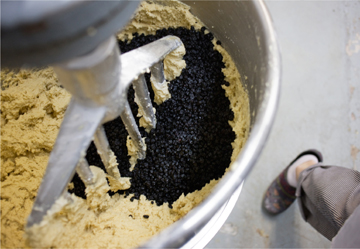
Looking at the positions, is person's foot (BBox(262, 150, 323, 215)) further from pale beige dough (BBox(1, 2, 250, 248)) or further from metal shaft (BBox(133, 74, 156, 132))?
metal shaft (BBox(133, 74, 156, 132))

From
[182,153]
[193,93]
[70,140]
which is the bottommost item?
[182,153]

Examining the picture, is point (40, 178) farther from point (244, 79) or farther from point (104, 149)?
point (244, 79)

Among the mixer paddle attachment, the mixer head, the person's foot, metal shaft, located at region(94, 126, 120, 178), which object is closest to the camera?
the mixer head

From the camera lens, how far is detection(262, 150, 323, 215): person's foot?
1.30m

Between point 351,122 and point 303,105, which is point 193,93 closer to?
point 303,105

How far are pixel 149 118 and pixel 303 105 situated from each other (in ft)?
2.94

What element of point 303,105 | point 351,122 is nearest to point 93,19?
point 303,105

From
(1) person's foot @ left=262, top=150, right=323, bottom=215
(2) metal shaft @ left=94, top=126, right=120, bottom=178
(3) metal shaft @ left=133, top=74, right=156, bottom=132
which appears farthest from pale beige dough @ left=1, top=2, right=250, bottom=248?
(1) person's foot @ left=262, top=150, right=323, bottom=215

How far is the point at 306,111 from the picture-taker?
146 centimetres

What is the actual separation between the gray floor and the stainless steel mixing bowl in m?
0.63

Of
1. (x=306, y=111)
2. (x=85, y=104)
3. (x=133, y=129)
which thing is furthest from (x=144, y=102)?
(x=306, y=111)

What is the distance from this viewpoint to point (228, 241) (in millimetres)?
1298

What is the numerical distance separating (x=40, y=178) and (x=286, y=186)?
991 millimetres

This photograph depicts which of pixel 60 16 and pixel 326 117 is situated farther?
pixel 326 117
